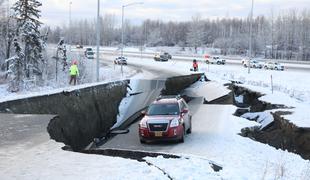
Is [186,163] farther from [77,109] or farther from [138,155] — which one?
[77,109]

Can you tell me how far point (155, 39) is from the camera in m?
172

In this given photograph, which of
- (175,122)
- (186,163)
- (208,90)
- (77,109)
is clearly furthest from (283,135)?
(208,90)

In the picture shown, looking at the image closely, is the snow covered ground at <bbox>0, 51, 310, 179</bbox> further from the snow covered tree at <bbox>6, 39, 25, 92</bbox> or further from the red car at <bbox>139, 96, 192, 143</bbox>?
the snow covered tree at <bbox>6, 39, 25, 92</bbox>

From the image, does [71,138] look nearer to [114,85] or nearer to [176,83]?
[114,85]

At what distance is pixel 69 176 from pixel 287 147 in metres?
14.3

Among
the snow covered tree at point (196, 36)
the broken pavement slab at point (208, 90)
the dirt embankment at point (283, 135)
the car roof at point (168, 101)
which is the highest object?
the snow covered tree at point (196, 36)

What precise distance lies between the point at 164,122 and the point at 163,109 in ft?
4.41

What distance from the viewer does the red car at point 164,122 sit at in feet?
66.1

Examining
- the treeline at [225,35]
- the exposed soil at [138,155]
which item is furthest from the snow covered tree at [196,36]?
the exposed soil at [138,155]

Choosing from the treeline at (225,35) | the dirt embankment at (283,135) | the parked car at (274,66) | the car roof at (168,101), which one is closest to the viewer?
the car roof at (168,101)

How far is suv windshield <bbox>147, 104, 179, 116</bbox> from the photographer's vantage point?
838 inches

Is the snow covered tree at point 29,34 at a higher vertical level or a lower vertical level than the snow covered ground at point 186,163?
higher

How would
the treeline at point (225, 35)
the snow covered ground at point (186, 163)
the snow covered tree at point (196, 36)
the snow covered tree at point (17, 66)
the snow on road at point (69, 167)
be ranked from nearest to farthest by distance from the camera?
the snow on road at point (69, 167)
the snow covered ground at point (186, 163)
the snow covered tree at point (17, 66)
the treeline at point (225, 35)
the snow covered tree at point (196, 36)

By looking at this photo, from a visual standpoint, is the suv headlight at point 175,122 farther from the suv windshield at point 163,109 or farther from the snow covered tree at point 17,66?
the snow covered tree at point 17,66
